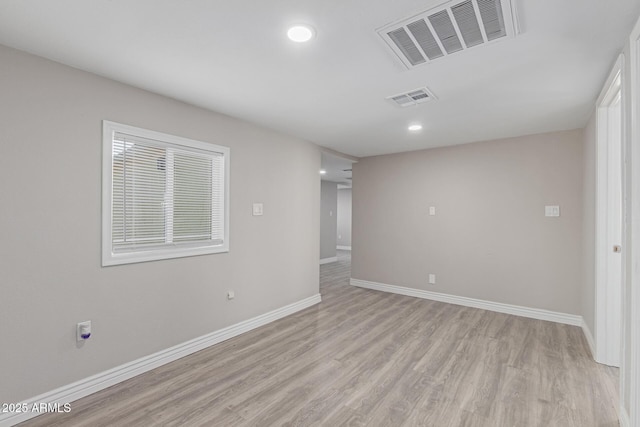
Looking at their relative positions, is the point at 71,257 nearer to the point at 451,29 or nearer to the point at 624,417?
the point at 451,29

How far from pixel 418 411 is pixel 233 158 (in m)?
2.87

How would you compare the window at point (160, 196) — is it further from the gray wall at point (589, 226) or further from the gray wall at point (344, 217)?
the gray wall at point (344, 217)

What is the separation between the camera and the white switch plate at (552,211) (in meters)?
3.81

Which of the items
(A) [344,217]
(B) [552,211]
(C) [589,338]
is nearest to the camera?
(C) [589,338]

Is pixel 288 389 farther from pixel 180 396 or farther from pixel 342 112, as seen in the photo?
pixel 342 112

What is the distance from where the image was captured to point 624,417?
72.4 inches

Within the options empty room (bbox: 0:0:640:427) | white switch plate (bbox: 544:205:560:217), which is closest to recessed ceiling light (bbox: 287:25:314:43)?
empty room (bbox: 0:0:640:427)

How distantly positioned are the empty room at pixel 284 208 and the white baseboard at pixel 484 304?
0.13 feet

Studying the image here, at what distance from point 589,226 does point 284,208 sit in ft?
11.2

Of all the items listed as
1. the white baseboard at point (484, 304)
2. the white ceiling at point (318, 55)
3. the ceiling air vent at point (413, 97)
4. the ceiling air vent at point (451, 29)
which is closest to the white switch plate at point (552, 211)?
the white ceiling at point (318, 55)

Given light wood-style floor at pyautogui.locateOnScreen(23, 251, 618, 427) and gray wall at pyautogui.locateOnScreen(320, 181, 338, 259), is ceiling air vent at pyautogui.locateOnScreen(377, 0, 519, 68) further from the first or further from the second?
gray wall at pyautogui.locateOnScreen(320, 181, 338, 259)

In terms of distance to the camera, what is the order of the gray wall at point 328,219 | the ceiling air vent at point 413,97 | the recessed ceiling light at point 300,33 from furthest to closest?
the gray wall at point 328,219 → the ceiling air vent at point 413,97 → the recessed ceiling light at point 300,33

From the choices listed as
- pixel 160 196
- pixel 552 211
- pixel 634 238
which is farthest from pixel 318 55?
pixel 552 211

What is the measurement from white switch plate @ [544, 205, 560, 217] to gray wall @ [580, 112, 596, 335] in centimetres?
29
